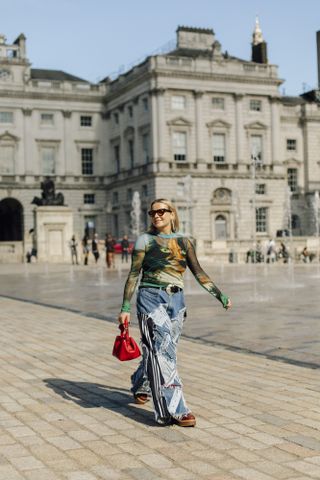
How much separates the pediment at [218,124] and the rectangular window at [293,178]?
393 inches

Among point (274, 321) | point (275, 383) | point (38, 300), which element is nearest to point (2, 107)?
point (38, 300)

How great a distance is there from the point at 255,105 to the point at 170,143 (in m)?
9.42

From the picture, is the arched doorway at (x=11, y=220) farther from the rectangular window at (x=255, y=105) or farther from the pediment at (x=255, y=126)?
the rectangular window at (x=255, y=105)

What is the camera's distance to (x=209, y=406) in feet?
23.0

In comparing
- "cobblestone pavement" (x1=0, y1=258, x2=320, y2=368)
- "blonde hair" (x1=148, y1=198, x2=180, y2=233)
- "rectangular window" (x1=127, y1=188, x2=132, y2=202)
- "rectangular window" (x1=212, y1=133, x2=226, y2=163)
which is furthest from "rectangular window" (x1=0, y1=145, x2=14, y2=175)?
"blonde hair" (x1=148, y1=198, x2=180, y2=233)

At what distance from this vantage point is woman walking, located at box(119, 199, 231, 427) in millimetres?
6203

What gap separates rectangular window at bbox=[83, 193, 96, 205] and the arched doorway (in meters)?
A: 6.22

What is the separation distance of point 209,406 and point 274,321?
678cm

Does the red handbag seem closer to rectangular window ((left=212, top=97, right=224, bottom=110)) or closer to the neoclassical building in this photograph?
the neoclassical building

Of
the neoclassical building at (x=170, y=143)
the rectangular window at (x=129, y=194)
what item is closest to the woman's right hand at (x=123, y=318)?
the neoclassical building at (x=170, y=143)

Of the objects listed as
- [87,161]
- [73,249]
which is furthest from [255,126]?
[73,249]

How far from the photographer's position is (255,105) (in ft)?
224

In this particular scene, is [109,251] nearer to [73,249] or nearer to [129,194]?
[73,249]

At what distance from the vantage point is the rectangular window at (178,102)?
64.7m
